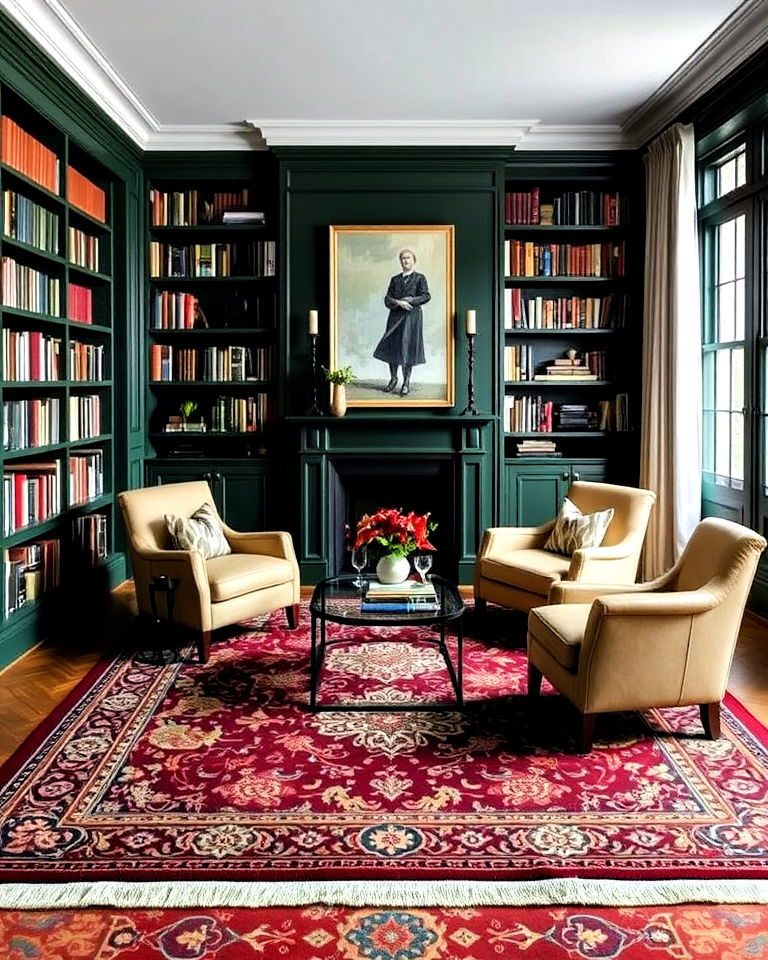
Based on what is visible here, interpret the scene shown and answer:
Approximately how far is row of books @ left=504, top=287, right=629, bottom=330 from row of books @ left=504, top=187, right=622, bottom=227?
526mm

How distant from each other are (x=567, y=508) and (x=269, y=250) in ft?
9.64

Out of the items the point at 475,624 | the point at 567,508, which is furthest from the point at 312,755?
the point at 567,508

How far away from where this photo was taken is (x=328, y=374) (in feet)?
20.5

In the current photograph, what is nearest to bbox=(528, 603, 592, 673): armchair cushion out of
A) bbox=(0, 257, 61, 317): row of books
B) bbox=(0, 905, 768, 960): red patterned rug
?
bbox=(0, 905, 768, 960): red patterned rug

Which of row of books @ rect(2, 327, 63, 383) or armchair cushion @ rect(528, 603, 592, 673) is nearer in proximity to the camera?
armchair cushion @ rect(528, 603, 592, 673)

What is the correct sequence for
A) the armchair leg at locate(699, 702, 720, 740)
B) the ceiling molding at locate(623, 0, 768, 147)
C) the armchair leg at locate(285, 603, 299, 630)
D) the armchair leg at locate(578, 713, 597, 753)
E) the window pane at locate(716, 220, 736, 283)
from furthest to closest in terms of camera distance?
the window pane at locate(716, 220, 736, 283) < the armchair leg at locate(285, 603, 299, 630) < the ceiling molding at locate(623, 0, 768, 147) < the armchair leg at locate(699, 702, 720, 740) < the armchair leg at locate(578, 713, 597, 753)

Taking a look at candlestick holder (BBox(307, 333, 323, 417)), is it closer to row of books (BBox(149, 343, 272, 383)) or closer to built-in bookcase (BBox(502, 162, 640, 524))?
row of books (BBox(149, 343, 272, 383))

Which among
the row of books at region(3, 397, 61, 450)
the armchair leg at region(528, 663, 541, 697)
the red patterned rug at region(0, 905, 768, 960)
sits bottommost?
the red patterned rug at region(0, 905, 768, 960)

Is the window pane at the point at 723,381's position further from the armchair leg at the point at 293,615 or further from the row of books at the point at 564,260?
the armchair leg at the point at 293,615

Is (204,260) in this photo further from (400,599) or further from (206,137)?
(400,599)

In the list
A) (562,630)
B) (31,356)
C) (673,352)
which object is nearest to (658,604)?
(562,630)

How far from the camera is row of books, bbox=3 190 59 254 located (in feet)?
14.6

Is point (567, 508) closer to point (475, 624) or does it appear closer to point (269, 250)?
point (475, 624)

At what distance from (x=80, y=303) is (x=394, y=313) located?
211cm
